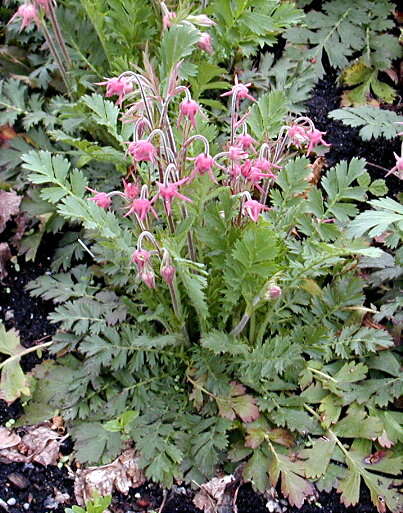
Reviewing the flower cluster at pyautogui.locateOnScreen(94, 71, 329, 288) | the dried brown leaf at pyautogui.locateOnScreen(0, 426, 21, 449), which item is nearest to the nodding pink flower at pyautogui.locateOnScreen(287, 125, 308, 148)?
the flower cluster at pyautogui.locateOnScreen(94, 71, 329, 288)

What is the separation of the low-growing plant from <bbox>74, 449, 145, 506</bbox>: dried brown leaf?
47 millimetres

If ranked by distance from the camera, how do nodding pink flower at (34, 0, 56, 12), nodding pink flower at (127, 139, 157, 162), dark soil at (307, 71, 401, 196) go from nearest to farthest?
nodding pink flower at (127, 139, 157, 162)
nodding pink flower at (34, 0, 56, 12)
dark soil at (307, 71, 401, 196)

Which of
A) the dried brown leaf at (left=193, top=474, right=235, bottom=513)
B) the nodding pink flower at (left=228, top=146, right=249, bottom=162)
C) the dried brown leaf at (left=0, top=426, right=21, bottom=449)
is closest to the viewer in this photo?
the nodding pink flower at (left=228, top=146, right=249, bottom=162)

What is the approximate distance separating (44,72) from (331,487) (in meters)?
1.99

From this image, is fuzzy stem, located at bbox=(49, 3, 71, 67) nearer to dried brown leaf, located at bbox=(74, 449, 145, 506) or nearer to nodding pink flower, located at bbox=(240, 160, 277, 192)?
nodding pink flower, located at bbox=(240, 160, 277, 192)

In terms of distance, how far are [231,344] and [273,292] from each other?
249 mm

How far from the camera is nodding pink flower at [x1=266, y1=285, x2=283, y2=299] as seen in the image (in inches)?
72.4

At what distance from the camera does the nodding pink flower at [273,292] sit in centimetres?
184

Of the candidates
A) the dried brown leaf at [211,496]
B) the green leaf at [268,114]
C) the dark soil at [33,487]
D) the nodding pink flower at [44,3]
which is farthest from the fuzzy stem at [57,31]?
the dried brown leaf at [211,496]

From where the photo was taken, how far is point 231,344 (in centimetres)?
200

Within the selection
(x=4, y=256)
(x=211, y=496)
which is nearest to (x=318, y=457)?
(x=211, y=496)

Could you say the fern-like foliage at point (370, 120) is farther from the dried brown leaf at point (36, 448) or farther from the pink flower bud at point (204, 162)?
the dried brown leaf at point (36, 448)

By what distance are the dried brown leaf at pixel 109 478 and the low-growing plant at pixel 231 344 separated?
0.05 m

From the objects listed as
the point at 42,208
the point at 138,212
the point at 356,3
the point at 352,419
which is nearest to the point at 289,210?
the point at 138,212
